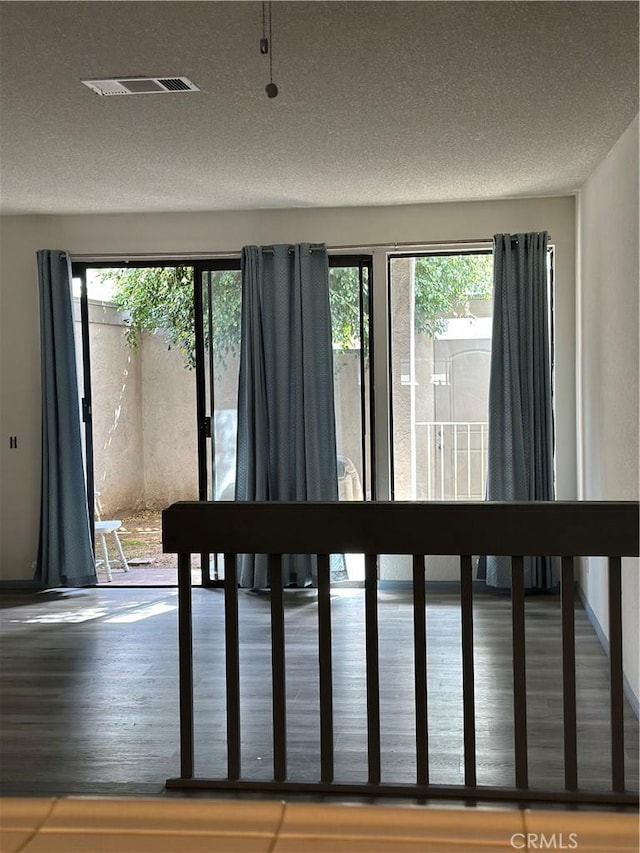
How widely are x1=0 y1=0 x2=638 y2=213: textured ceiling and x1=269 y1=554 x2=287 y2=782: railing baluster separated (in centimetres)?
165

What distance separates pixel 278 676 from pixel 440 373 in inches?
171

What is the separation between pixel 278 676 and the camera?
275 centimetres

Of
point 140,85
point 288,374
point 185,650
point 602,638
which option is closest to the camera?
point 185,650

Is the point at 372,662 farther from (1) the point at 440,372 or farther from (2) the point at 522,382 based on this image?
(1) the point at 440,372

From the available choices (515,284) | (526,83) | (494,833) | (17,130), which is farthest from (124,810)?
(515,284)

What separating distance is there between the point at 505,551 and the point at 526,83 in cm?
188

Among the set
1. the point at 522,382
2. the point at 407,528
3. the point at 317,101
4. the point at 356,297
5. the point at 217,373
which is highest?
the point at 317,101

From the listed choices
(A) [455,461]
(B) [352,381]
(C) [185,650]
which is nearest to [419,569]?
(C) [185,650]

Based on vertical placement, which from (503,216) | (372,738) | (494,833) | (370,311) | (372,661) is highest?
(503,216)

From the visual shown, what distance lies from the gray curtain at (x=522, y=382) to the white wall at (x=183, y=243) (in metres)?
0.16

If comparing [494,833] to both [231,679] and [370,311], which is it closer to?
[231,679]

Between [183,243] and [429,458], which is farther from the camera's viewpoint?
[429,458]

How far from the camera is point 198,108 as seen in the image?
3.83m

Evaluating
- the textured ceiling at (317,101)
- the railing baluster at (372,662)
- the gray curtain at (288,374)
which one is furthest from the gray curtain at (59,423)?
the railing baluster at (372,662)
